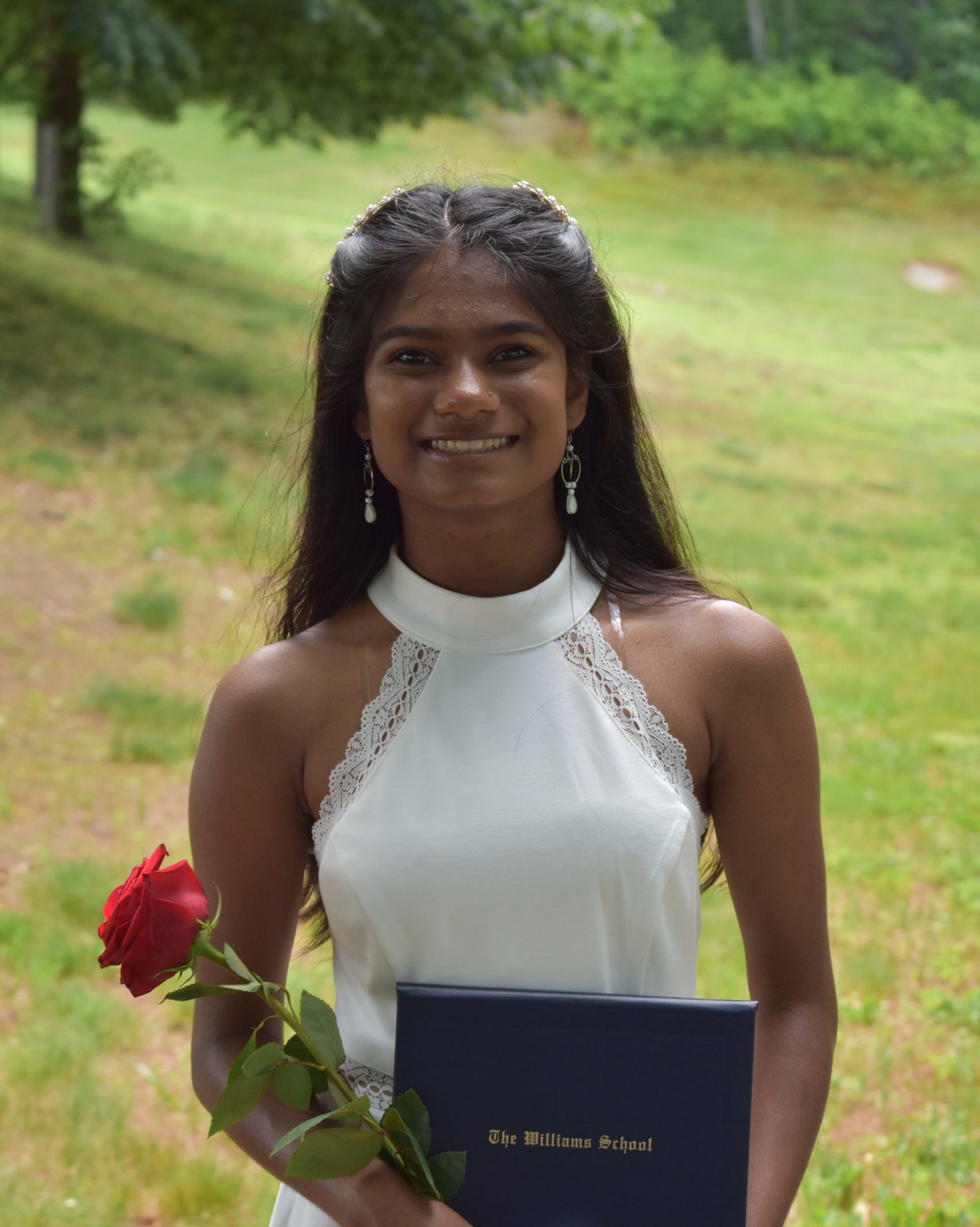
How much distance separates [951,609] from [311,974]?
534 cm

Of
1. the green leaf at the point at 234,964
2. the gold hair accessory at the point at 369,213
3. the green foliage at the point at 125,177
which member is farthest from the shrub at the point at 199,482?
the green leaf at the point at 234,964

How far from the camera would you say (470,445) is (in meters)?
1.58

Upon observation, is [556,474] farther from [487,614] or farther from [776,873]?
[776,873]

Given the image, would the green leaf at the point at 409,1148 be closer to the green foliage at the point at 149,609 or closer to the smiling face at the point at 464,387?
the smiling face at the point at 464,387

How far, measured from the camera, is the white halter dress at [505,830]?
1.56 meters

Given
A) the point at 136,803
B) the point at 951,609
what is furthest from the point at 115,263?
the point at 136,803

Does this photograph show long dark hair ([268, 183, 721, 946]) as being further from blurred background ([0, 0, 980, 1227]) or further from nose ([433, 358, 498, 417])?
blurred background ([0, 0, 980, 1227])

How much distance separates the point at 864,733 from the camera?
6.34 metres

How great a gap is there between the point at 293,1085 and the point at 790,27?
1154 inches

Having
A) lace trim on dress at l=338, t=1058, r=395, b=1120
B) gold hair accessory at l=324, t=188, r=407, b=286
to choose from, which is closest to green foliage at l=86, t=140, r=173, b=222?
gold hair accessory at l=324, t=188, r=407, b=286

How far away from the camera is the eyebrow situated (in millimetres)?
1590

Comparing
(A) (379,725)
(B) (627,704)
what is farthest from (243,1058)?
(B) (627,704)

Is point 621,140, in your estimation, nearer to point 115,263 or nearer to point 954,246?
point 954,246

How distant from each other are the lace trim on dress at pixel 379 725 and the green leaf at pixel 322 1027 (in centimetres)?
29
